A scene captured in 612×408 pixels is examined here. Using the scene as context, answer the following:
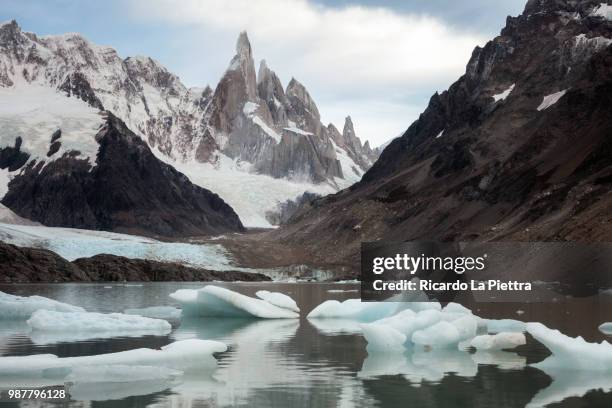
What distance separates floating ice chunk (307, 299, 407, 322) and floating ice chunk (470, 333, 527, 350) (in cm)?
994

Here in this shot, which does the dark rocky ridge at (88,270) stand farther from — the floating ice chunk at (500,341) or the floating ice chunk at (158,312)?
the floating ice chunk at (500,341)

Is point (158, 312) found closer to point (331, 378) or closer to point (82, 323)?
point (82, 323)

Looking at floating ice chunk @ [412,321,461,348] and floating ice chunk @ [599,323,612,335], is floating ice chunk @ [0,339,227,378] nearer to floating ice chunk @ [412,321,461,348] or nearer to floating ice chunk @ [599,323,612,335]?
floating ice chunk @ [412,321,461,348]

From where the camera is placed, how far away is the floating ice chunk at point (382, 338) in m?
25.0

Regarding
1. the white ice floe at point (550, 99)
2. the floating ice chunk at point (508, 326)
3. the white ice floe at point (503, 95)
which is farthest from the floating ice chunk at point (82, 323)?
the white ice floe at point (503, 95)

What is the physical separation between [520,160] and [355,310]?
10901 cm

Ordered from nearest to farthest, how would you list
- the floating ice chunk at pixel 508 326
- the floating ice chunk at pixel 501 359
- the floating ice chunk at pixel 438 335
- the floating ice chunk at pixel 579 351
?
1. the floating ice chunk at pixel 579 351
2. the floating ice chunk at pixel 501 359
3. the floating ice chunk at pixel 438 335
4. the floating ice chunk at pixel 508 326

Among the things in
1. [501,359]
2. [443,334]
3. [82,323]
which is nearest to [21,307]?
[82,323]

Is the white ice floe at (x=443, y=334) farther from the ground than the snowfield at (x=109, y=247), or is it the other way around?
the snowfield at (x=109, y=247)

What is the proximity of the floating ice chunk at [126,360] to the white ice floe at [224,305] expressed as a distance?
16.3m

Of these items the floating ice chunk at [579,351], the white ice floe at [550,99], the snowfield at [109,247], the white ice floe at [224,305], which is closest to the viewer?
the floating ice chunk at [579,351]

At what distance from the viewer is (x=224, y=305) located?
4034 centimetres

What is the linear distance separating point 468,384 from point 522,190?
113280 mm

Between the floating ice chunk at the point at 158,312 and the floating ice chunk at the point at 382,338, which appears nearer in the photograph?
the floating ice chunk at the point at 382,338
